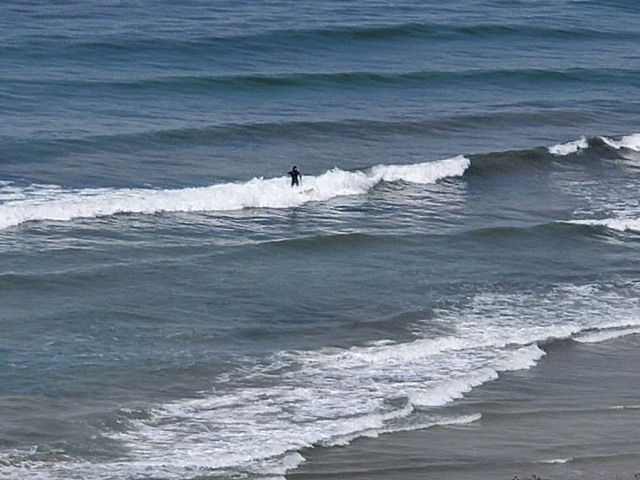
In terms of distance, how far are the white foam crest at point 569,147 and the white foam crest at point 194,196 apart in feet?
12.8

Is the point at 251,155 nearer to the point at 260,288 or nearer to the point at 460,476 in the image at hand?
the point at 260,288

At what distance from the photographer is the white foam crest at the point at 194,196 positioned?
30.6m

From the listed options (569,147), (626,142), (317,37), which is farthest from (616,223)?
(317,37)

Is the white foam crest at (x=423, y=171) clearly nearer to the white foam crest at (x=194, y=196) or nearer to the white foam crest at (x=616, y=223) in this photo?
the white foam crest at (x=194, y=196)

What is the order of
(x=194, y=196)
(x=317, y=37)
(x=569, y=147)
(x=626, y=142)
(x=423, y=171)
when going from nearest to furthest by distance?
(x=194, y=196)
(x=423, y=171)
(x=569, y=147)
(x=626, y=142)
(x=317, y=37)

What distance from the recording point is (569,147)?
38.8 m

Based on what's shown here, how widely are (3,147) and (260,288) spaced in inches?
403

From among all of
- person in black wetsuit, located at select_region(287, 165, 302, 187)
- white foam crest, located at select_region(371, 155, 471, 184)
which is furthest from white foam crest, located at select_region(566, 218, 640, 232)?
person in black wetsuit, located at select_region(287, 165, 302, 187)

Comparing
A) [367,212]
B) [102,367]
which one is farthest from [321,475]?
[367,212]

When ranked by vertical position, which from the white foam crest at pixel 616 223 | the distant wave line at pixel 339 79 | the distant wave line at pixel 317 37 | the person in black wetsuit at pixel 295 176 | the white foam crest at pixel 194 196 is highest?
the distant wave line at pixel 317 37

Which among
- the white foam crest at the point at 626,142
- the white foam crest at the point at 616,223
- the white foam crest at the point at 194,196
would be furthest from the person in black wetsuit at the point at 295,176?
the white foam crest at the point at 626,142

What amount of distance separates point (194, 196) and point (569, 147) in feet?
37.5

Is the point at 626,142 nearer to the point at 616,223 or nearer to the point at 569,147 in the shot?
the point at 569,147

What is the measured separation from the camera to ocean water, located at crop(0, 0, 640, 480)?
21.3m
